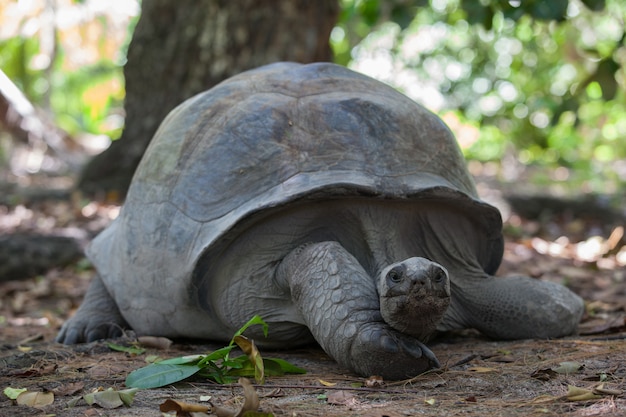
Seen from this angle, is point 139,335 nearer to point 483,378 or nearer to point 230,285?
point 230,285

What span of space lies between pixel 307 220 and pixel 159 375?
2.47 ft

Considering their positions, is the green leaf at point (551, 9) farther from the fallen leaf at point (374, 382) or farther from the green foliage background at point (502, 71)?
the fallen leaf at point (374, 382)

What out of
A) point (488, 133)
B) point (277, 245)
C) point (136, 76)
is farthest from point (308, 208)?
point (488, 133)

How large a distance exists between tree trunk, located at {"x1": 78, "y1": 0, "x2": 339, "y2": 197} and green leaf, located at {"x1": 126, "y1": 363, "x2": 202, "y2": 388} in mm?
3955

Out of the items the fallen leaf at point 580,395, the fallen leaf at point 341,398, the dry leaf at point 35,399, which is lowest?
the dry leaf at point 35,399

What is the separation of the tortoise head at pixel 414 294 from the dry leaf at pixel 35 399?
95cm

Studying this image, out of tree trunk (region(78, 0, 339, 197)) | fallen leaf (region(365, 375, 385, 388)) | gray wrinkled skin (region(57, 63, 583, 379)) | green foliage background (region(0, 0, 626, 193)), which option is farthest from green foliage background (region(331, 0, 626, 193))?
fallen leaf (region(365, 375, 385, 388))

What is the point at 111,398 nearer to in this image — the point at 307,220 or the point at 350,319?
the point at 350,319

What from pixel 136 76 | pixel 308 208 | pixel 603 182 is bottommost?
pixel 603 182

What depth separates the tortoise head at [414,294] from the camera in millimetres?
2174

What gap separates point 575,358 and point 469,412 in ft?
2.52

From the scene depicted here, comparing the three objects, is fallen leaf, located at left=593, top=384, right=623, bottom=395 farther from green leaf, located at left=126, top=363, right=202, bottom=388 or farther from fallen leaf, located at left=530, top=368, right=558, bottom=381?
green leaf, located at left=126, top=363, right=202, bottom=388

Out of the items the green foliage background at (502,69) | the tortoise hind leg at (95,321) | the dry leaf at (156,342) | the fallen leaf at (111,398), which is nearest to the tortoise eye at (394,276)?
the fallen leaf at (111,398)

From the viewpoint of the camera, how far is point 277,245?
277 cm
